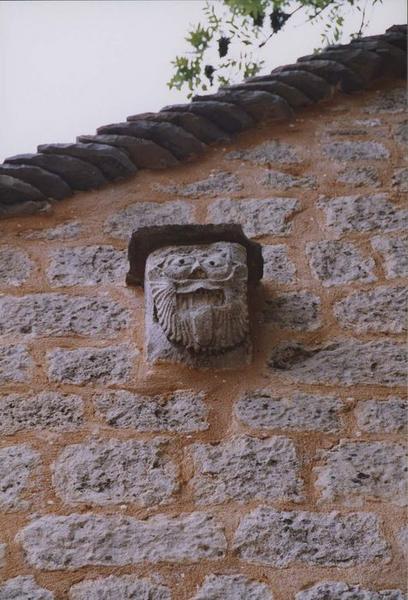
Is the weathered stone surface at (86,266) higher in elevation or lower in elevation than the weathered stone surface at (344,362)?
higher

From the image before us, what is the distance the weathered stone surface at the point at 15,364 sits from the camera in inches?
113

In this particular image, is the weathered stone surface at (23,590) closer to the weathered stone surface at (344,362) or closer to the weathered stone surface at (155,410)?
the weathered stone surface at (155,410)

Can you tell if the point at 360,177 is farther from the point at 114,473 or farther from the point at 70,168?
the point at 114,473

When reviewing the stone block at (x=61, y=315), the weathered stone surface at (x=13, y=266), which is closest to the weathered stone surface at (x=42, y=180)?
the weathered stone surface at (x=13, y=266)

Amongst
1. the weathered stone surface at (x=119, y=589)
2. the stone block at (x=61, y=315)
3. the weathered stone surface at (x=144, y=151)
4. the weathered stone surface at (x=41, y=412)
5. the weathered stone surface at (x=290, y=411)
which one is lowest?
the weathered stone surface at (x=119, y=589)

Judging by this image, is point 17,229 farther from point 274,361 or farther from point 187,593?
point 187,593

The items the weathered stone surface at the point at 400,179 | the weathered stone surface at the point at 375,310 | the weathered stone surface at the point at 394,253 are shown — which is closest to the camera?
the weathered stone surface at the point at 375,310

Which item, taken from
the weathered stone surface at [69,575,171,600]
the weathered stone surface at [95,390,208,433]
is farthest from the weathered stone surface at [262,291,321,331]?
the weathered stone surface at [69,575,171,600]

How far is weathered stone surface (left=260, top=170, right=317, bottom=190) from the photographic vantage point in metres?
3.46

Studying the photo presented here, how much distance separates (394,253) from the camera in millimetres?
3176

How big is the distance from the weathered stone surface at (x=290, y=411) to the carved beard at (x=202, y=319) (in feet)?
0.54

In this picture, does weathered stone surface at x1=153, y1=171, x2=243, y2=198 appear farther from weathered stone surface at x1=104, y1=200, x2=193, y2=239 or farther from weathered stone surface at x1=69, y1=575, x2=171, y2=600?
weathered stone surface at x1=69, y1=575, x2=171, y2=600

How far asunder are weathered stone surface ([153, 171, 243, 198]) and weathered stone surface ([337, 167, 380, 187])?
334 millimetres

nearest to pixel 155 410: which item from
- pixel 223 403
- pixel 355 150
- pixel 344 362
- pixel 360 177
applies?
pixel 223 403
